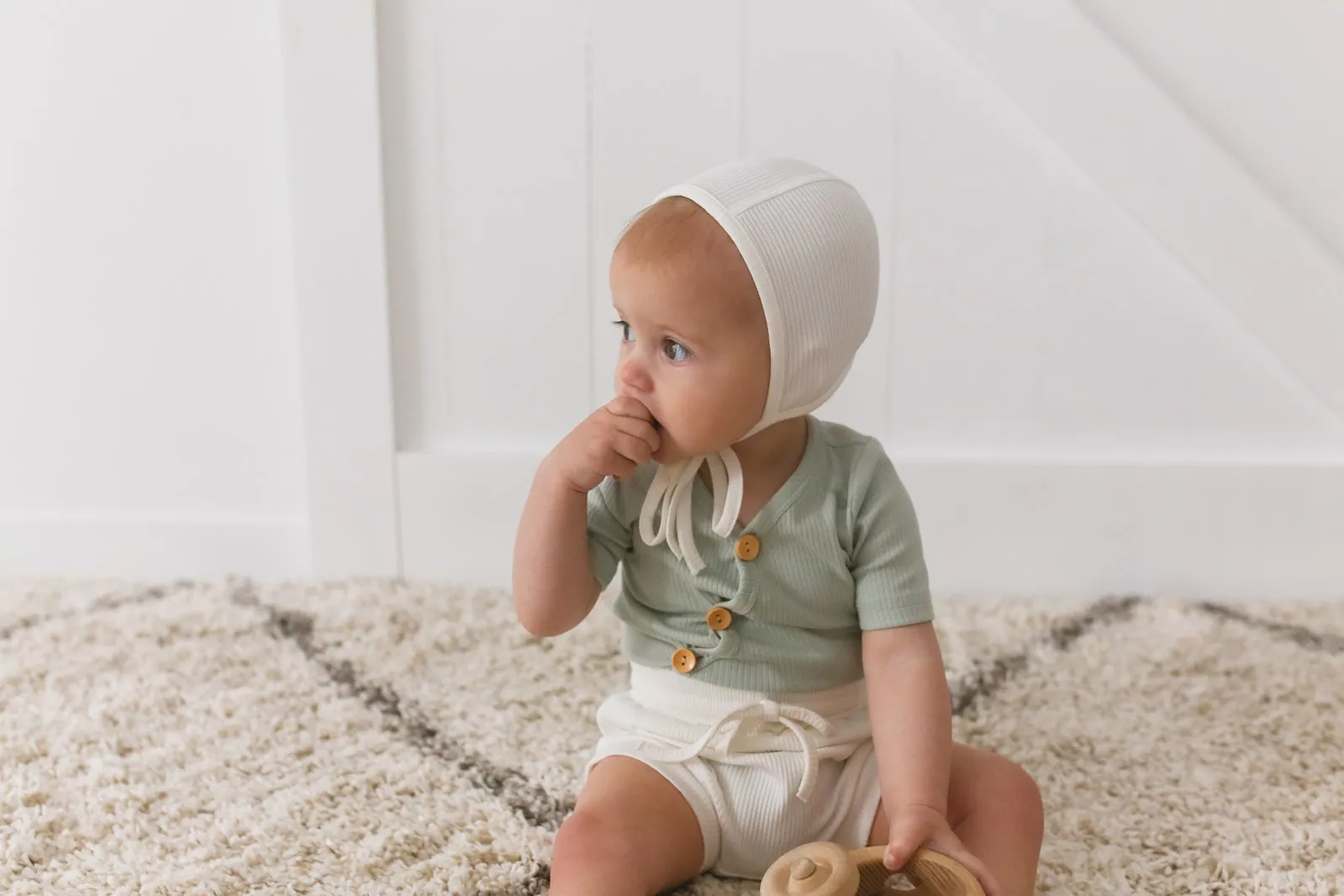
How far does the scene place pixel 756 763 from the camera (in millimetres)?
765

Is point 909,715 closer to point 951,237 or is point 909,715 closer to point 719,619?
point 719,619

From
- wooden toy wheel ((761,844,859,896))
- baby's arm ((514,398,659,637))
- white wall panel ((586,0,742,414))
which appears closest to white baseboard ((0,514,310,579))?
white wall panel ((586,0,742,414))

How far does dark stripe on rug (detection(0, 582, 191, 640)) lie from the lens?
1179mm

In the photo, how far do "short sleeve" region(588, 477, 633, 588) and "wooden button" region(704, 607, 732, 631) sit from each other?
0.28 ft

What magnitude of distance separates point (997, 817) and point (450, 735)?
45 cm

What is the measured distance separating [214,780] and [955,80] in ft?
3.17

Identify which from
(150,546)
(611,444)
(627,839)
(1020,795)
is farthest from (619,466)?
(150,546)

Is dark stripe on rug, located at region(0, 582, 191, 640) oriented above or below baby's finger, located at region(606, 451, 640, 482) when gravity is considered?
below

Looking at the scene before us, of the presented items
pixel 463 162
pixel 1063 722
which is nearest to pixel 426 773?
pixel 1063 722

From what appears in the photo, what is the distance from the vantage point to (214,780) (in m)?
0.88

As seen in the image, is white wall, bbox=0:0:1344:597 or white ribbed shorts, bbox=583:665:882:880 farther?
white wall, bbox=0:0:1344:597

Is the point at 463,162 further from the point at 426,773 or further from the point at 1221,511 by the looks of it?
the point at 1221,511

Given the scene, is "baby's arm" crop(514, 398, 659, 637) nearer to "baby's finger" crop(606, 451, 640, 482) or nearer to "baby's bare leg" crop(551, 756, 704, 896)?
"baby's finger" crop(606, 451, 640, 482)

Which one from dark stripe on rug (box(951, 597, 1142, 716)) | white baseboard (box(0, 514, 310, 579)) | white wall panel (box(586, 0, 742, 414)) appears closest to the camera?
dark stripe on rug (box(951, 597, 1142, 716))
